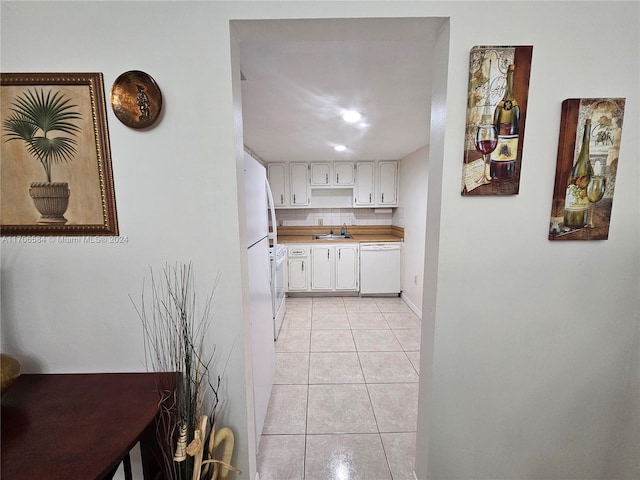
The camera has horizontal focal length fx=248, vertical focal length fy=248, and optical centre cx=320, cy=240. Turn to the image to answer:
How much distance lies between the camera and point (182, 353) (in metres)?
1.02

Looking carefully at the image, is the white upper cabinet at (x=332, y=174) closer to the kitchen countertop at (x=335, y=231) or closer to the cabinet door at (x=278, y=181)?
the cabinet door at (x=278, y=181)

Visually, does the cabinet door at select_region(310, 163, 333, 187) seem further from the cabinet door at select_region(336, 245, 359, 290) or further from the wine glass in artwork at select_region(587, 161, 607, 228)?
the wine glass in artwork at select_region(587, 161, 607, 228)

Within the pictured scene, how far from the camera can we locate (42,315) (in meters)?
1.04

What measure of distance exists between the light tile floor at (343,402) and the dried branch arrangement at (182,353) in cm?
60

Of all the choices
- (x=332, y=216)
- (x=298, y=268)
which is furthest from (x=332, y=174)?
(x=298, y=268)

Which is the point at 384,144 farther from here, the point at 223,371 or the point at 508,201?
the point at 223,371

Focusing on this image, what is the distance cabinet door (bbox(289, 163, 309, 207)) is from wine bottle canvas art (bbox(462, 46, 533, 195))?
3336mm

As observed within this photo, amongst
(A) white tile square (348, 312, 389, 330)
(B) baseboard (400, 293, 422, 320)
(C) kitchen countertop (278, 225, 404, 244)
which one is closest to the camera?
(A) white tile square (348, 312, 389, 330)

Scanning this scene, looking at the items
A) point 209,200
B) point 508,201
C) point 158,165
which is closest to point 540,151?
point 508,201

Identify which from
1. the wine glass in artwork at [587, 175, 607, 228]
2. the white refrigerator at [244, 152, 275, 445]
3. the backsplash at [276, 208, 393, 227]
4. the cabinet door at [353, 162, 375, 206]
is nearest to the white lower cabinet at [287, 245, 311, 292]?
the backsplash at [276, 208, 393, 227]

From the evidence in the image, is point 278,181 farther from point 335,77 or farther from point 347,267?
point 335,77

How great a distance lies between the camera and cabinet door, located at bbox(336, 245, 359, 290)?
393 centimetres

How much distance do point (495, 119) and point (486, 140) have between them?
0.08 m

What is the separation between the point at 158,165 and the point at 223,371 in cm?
90
